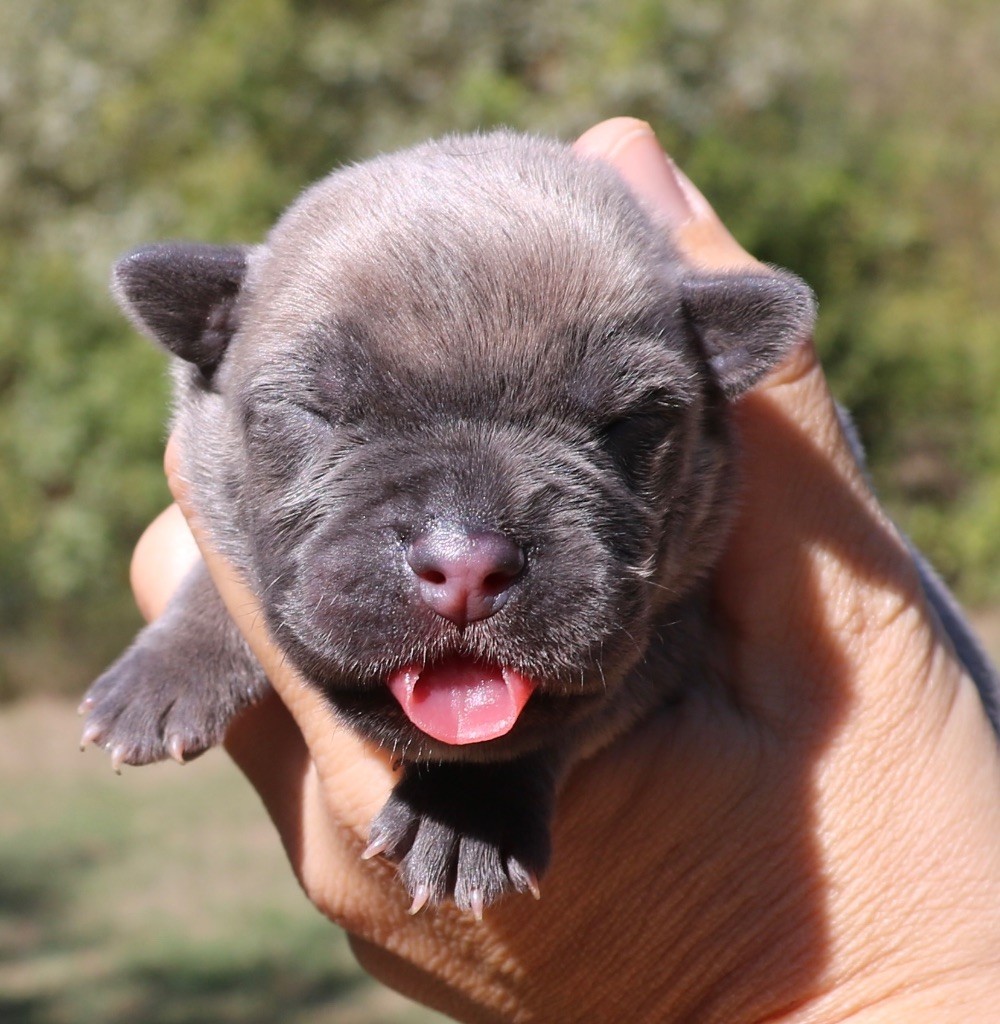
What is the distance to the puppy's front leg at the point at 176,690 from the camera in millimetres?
3492

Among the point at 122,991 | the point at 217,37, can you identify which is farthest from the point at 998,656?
the point at 217,37

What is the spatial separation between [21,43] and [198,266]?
18488 mm

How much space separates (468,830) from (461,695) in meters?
0.49

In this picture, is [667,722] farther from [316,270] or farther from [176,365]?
[176,365]

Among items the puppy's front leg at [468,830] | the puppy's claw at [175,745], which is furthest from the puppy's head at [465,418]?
the puppy's claw at [175,745]

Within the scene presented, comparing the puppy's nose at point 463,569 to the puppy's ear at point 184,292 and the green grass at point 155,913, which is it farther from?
the green grass at point 155,913

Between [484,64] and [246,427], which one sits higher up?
[246,427]

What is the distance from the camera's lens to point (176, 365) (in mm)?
3648

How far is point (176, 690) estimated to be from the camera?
3564mm

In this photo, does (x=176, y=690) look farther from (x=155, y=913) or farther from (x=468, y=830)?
(x=155, y=913)

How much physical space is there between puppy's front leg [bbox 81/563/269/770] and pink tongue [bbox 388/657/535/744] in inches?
48.4

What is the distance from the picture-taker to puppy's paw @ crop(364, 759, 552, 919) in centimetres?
278

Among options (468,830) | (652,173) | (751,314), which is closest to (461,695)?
(468,830)

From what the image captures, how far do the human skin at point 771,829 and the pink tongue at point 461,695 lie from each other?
642 millimetres
